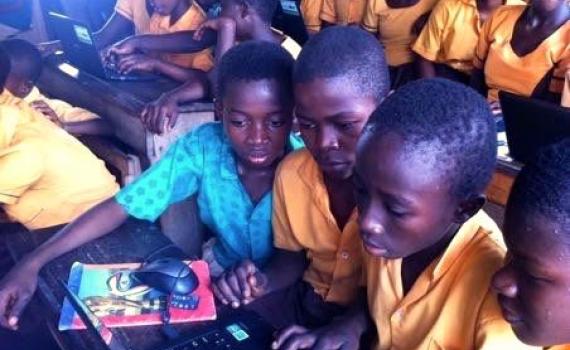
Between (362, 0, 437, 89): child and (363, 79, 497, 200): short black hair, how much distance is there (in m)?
Result: 2.34

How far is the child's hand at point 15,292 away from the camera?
110 centimetres

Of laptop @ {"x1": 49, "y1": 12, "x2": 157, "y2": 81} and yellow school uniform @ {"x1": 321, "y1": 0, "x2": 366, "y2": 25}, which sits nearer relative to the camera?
laptop @ {"x1": 49, "y1": 12, "x2": 157, "y2": 81}

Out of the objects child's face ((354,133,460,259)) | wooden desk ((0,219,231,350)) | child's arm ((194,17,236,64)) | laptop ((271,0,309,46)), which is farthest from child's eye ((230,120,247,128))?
laptop ((271,0,309,46))

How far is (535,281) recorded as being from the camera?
745 mm

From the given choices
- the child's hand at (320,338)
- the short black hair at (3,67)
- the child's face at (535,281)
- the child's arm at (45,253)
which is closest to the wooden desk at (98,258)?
the child's arm at (45,253)

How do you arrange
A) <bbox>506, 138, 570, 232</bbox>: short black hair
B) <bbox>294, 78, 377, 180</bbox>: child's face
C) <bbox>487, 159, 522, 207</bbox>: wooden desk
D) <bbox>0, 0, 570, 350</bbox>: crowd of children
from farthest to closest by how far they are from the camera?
<bbox>487, 159, 522, 207</bbox>: wooden desk, <bbox>294, 78, 377, 180</bbox>: child's face, <bbox>0, 0, 570, 350</bbox>: crowd of children, <bbox>506, 138, 570, 232</bbox>: short black hair

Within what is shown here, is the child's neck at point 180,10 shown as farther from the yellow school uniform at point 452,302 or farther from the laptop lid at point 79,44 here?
the yellow school uniform at point 452,302

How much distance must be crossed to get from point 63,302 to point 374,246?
1.80 ft

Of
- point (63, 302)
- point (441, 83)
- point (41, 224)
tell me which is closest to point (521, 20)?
point (441, 83)

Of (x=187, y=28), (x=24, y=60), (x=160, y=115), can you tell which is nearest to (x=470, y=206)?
(x=160, y=115)

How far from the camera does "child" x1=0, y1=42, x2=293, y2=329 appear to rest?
127cm

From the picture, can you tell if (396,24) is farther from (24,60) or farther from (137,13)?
(24,60)

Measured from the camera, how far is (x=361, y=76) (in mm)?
1148

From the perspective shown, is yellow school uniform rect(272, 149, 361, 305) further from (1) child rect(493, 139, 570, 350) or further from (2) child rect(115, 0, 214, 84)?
(2) child rect(115, 0, 214, 84)
